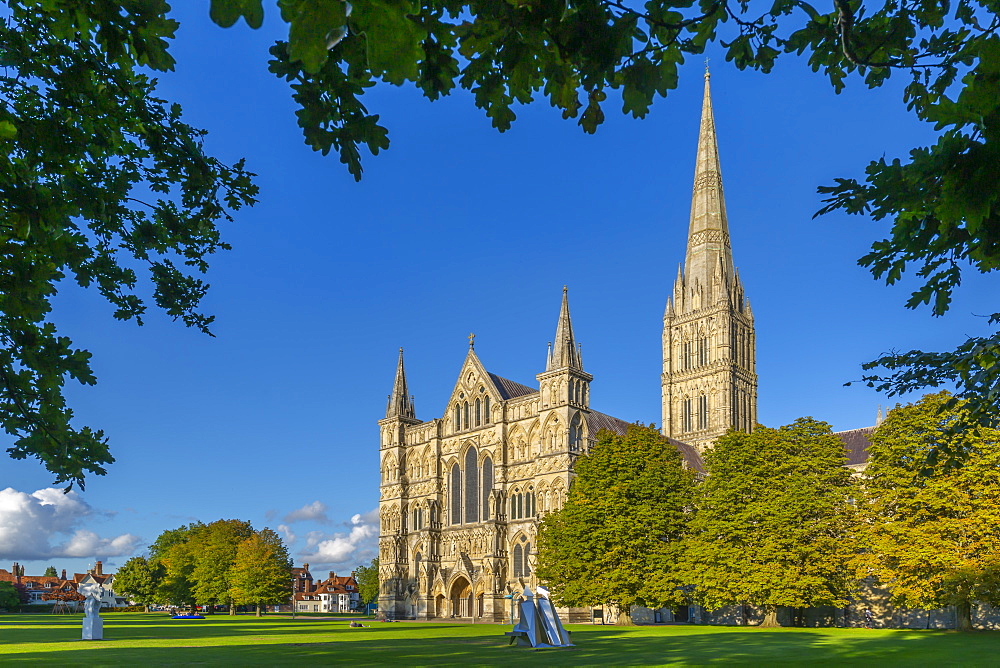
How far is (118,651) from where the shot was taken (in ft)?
94.8

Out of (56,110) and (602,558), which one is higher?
(56,110)

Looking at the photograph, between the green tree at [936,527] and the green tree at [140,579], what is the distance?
85.6m

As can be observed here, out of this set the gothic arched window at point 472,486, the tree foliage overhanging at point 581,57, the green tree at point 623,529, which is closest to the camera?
the tree foliage overhanging at point 581,57

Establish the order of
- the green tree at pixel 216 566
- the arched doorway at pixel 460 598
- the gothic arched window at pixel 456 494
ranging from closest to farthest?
1. the arched doorway at pixel 460 598
2. the gothic arched window at pixel 456 494
3. the green tree at pixel 216 566

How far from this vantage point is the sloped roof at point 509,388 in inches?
2921

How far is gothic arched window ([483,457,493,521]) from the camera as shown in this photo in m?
70.9

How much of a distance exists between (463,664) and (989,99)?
20.2 meters

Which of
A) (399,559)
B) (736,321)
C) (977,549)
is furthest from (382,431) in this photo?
(977,549)

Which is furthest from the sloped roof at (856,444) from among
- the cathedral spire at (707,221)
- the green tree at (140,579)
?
the green tree at (140,579)

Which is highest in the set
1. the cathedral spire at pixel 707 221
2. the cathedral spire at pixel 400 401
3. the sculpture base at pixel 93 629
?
the cathedral spire at pixel 707 221

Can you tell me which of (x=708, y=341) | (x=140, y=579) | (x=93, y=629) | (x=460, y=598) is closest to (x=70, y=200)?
(x=93, y=629)

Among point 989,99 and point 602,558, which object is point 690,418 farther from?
point 989,99

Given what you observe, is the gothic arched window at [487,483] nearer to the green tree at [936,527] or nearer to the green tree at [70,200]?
A: the green tree at [936,527]

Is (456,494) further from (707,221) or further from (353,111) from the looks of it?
(353,111)
